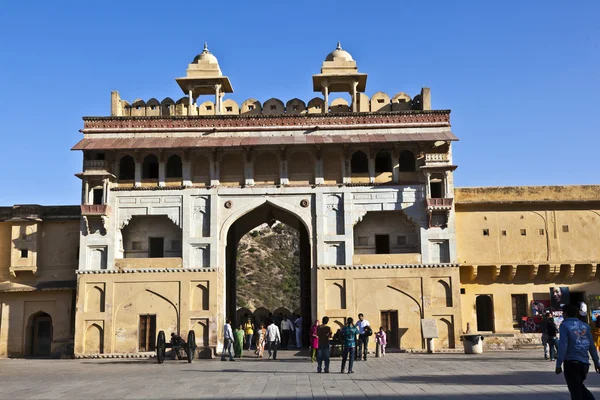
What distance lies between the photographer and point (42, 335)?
88.9ft

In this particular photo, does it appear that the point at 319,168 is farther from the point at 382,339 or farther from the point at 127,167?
the point at 127,167

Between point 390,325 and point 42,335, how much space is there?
43.9 feet

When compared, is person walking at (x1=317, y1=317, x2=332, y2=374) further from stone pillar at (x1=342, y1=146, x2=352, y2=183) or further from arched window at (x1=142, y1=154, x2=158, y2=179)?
arched window at (x1=142, y1=154, x2=158, y2=179)

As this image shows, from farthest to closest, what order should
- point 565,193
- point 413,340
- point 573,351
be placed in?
point 565,193
point 413,340
point 573,351

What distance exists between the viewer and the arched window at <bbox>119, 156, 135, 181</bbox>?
26.8 m

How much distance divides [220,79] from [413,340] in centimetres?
1245

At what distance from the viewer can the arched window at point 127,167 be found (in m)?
26.8

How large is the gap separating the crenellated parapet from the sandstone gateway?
0.06m

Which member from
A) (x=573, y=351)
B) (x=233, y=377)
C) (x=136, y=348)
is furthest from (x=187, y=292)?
(x=573, y=351)

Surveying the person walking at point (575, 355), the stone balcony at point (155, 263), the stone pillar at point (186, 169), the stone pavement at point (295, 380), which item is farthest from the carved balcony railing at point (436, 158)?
the person walking at point (575, 355)

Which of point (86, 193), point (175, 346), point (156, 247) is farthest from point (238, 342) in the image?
point (86, 193)

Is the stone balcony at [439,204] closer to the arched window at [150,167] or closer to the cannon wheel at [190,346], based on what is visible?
the cannon wheel at [190,346]

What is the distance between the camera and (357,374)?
53.1 feet

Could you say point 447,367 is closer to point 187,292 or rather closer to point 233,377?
point 233,377
